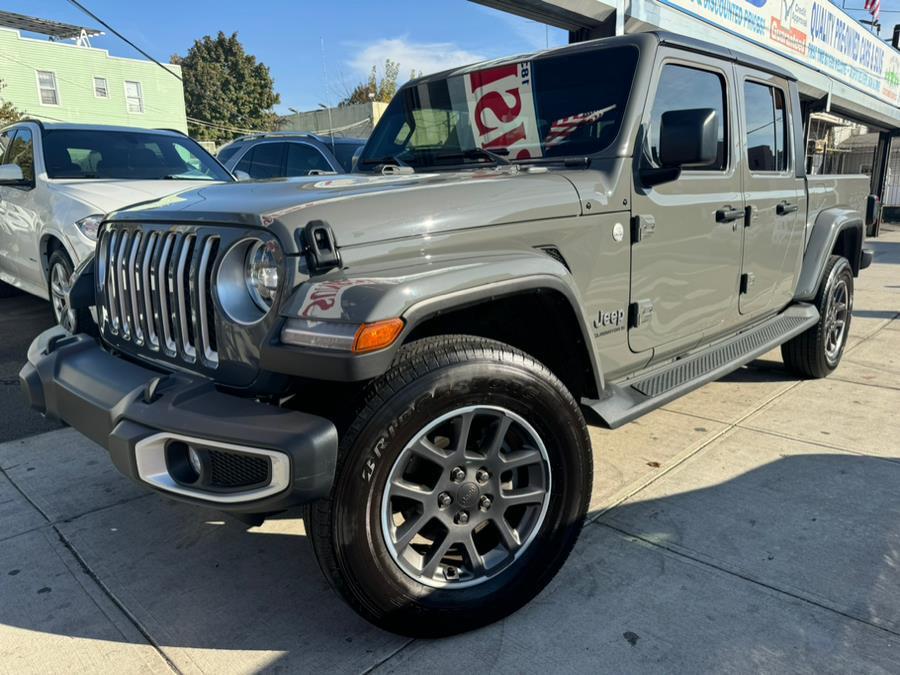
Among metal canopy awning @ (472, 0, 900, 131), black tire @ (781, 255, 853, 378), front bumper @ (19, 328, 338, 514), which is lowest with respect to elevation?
black tire @ (781, 255, 853, 378)

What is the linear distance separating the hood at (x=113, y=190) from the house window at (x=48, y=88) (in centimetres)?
2917

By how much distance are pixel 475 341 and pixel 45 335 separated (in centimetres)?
184

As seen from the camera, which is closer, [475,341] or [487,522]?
[475,341]

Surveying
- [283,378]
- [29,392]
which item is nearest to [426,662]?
[283,378]

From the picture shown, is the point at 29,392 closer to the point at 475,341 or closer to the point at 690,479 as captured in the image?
the point at 475,341

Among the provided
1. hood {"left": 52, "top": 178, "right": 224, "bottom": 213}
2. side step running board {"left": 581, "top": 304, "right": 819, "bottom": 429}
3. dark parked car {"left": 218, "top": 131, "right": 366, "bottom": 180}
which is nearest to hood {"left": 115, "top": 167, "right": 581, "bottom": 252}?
side step running board {"left": 581, "top": 304, "right": 819, "bottom": 429}

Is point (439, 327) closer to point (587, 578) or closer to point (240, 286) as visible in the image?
point (240, 286)

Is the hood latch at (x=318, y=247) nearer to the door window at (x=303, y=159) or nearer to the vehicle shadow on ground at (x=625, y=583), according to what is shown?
the vehicle shadow on ground at (x=625, y=583)

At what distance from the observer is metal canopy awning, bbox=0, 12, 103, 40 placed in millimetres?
31125

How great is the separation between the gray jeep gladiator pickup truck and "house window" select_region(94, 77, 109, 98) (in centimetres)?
3338

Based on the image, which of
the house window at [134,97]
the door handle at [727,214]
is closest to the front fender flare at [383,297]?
the door handle at [727,214]

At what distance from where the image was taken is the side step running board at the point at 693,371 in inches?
107

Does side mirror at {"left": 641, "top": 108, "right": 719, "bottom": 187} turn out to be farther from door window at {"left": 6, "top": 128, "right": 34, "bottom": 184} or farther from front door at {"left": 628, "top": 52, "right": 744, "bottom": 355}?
door window at {"left": 6, "top": 128, "right": 34, "bottom": 184}

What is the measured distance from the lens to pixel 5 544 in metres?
2.87
